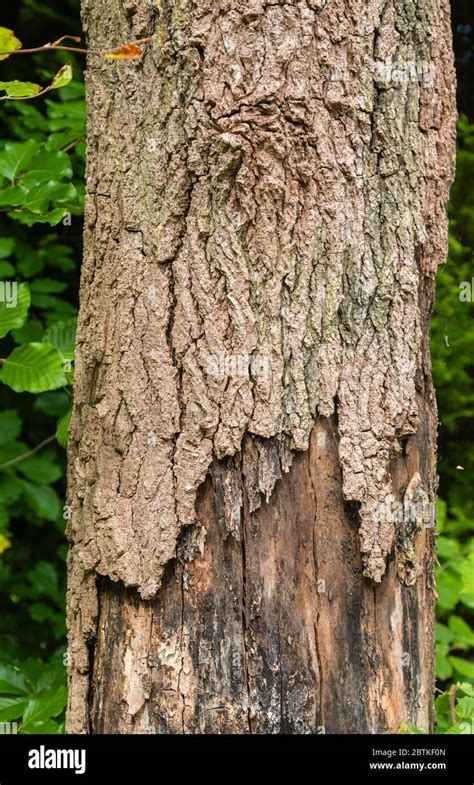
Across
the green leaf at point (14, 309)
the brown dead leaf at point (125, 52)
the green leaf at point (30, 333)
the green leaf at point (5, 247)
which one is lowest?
the green leaf at point (14, 309)

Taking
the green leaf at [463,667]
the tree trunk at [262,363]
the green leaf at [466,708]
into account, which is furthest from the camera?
the green leaf at [463,667]

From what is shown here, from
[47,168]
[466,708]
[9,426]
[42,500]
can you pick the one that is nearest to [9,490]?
[42,500]

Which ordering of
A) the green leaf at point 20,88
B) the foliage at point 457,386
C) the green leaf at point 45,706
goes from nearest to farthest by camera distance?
the green leaf at point 20,88 → the green leaf at point 45,706 → the foliage at point 457,386

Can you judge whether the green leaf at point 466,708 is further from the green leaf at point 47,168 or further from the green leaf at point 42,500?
the green leaf at point 47,168

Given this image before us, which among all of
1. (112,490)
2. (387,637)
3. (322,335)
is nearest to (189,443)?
(112,490)

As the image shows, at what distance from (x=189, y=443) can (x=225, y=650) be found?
17.7 inches

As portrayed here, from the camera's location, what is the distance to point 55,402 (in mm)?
2975

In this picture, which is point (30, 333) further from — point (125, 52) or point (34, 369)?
point (125, 52)

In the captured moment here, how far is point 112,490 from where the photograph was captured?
166cm

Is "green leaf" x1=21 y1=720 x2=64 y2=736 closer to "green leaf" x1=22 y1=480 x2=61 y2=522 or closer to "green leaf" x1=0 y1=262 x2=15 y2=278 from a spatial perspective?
"green leaf" x1=22 y1=480 x2=61 y2=522

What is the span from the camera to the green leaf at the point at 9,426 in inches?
112

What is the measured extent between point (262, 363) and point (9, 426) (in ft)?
5.26

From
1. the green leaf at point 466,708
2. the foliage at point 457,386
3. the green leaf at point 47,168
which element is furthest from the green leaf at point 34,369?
the foliage at point 457,386

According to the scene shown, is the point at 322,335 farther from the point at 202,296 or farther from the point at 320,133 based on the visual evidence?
the point at 320,133
